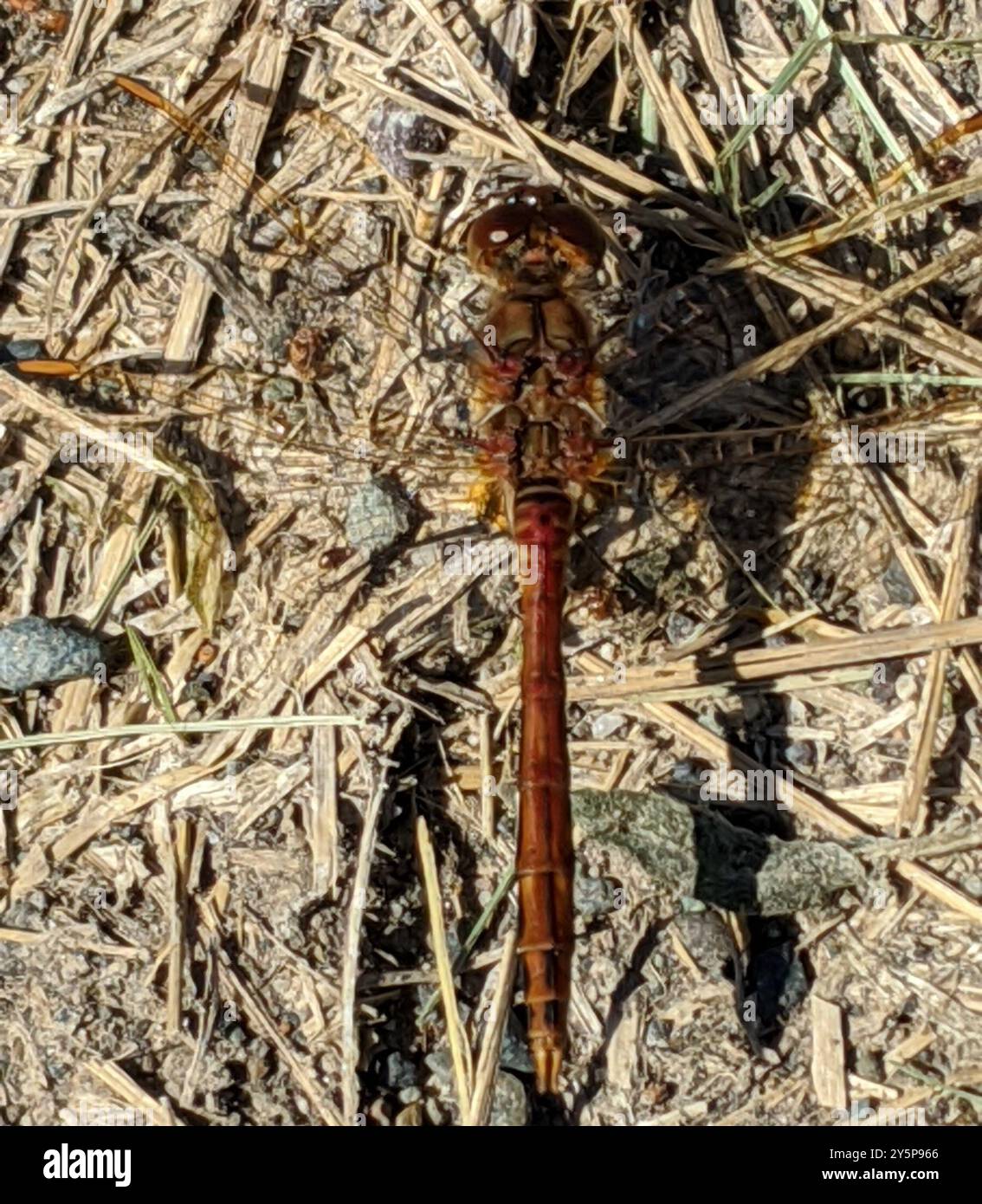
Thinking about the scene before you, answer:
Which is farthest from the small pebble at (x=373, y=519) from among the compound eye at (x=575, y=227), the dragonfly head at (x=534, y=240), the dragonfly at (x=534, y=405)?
the compound eye at (x=575, y=227)

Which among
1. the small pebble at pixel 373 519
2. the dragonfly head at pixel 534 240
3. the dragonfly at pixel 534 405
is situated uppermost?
the dragonfly head at pixel 534 240

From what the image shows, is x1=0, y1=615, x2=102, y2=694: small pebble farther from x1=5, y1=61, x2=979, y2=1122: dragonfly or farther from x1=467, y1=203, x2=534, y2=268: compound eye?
x1=467, y1=203, x2=534, y2=268: compound eye

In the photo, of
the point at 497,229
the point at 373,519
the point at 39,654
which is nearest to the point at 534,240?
the point at 497,229

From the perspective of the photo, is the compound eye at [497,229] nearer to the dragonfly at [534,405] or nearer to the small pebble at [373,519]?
the dragonfly at [534,405]

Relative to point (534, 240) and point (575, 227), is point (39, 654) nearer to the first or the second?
point (534, 240)

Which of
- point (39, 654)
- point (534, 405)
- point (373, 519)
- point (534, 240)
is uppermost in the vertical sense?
point (534, 240)
